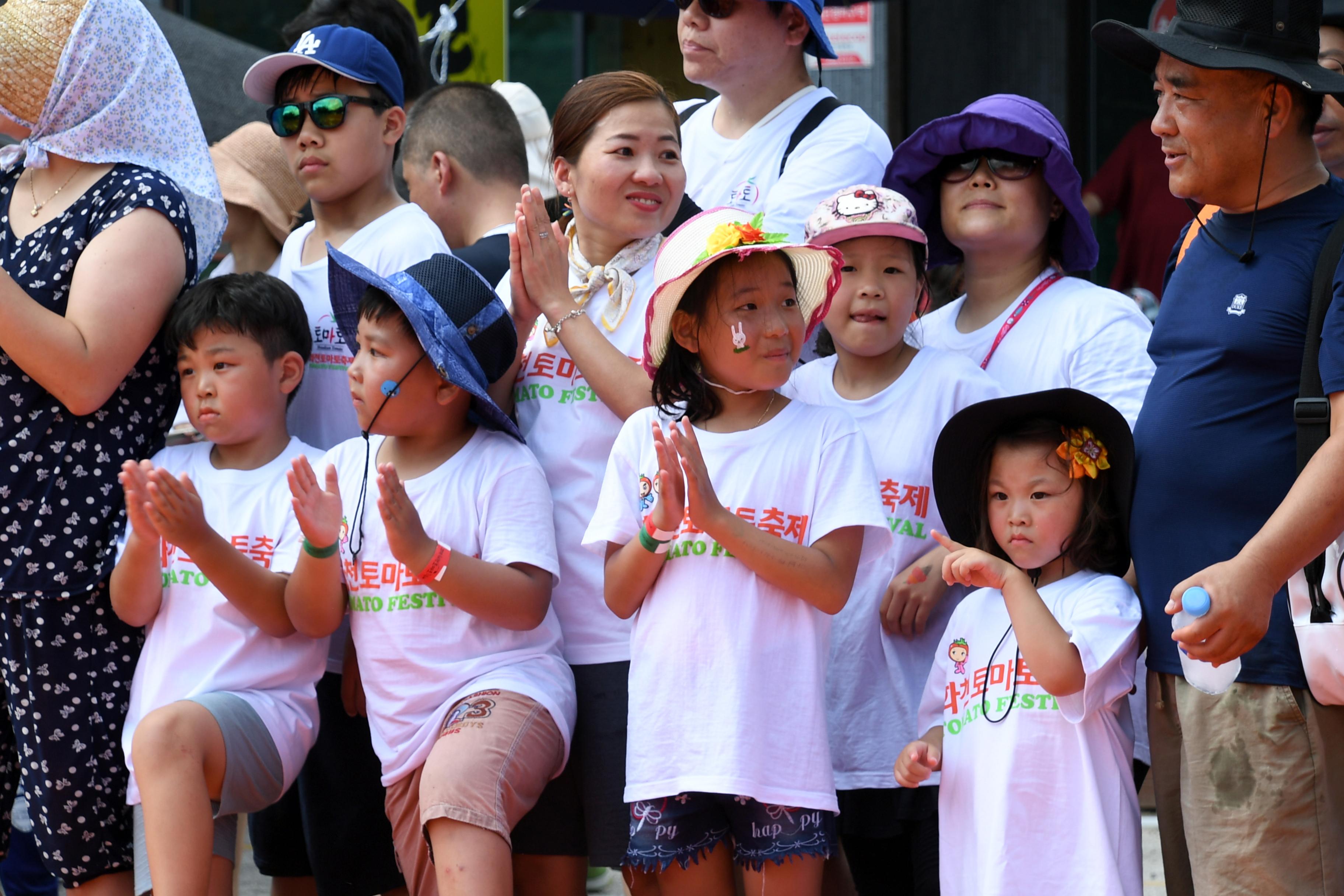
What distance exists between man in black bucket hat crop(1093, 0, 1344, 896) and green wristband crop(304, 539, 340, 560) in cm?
166

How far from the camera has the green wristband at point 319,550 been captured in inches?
120

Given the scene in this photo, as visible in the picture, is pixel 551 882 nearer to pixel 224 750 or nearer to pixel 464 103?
pixel 224 750

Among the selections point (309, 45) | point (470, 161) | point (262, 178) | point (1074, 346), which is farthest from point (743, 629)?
point (262, 178)

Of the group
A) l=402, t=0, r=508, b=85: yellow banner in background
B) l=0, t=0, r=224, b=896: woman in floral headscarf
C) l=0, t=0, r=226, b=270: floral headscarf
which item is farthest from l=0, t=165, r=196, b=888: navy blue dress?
l=402, t=0, r=508, b=85: yellow banner in background

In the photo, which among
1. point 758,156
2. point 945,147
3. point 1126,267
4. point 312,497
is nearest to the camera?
point 312,497

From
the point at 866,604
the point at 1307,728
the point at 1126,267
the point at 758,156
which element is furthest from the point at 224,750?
the point at 1126,267

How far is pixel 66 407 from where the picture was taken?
326cm

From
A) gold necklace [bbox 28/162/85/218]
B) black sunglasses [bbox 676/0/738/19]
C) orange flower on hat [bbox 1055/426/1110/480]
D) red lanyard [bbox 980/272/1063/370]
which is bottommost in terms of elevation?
orange flower on hat [bbox 1055/426/1110/480]

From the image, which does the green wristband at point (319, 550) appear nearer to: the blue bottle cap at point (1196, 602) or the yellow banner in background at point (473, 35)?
the blue bottle cap at point (1196, 602)

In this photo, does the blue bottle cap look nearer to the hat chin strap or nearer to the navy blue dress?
the hat chin strap

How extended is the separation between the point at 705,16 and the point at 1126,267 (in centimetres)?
359

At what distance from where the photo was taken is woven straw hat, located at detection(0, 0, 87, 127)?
3309 mm

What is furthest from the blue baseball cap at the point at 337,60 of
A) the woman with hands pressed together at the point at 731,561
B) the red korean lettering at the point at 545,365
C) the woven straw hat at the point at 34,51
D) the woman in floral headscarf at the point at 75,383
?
the woman with hands pressed together at the point at 731,561

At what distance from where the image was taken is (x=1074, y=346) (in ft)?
10.8
